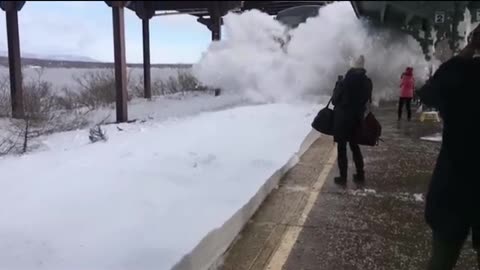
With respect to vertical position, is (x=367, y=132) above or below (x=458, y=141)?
below

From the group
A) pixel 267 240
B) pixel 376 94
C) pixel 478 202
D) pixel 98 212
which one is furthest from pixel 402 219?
pixel 376 94

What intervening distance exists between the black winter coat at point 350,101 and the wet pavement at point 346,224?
2.32 ft

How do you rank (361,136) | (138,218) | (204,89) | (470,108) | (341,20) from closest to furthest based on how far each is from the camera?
(470,108) → (138,218) → (361,136) → (341,20) → (204,89)

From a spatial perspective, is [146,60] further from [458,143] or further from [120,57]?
[458,143]

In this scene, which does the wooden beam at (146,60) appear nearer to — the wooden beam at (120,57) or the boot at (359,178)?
the wooden beam at (120,57)

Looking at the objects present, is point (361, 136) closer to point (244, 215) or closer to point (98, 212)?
point (244, 215)

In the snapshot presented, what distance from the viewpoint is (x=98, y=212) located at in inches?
166

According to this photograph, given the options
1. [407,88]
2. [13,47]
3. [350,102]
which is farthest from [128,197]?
[13,47]

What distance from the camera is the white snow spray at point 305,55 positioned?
16844 mm

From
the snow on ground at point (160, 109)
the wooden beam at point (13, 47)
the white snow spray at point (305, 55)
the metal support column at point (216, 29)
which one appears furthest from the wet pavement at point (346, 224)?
the metal support column at point (216, 29)

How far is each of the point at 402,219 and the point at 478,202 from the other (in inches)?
97.6

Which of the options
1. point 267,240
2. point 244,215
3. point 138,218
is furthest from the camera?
point 244,215

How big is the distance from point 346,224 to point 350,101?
1.84 metres

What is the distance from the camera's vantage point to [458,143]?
2.67 metres
